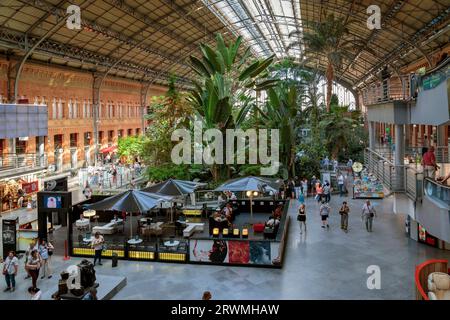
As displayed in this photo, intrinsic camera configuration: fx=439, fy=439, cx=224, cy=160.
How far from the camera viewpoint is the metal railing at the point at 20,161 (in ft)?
77.3

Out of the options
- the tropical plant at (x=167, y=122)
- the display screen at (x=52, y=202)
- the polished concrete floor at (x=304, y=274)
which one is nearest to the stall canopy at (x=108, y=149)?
the tropical plant at (x=167, y=122)

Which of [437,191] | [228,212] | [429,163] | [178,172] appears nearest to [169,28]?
[178,172]

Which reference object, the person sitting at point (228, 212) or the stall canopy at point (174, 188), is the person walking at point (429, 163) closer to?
the person sitting at point (228, 212)

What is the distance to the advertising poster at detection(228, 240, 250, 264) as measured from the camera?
535 inches

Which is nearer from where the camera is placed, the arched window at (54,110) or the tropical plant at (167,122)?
the tropical plant at (167,122)

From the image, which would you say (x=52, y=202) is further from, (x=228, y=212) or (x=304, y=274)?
(x=304, y=274)

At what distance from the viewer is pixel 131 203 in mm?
14586

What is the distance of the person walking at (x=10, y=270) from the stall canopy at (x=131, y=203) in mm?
2980

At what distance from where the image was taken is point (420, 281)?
8.65 meters

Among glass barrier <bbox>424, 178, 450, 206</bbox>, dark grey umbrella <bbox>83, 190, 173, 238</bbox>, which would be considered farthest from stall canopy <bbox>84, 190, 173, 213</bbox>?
glass barrier <bbox>424, 178, 450, 206</bbox>

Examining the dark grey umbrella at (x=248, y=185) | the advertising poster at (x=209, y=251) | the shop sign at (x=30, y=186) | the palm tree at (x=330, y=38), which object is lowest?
the advertising poster at (x=209, y=251)

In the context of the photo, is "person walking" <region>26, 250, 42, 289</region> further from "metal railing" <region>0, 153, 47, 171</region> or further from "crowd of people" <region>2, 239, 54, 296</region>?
"metal railing" <region>0, 153, 47, 171</region>
